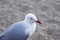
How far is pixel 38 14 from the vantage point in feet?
14.0

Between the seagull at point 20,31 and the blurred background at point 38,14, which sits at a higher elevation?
the blurred background at point 38,14

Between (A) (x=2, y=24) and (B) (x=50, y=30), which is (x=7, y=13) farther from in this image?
(B) (x=50, y=30)

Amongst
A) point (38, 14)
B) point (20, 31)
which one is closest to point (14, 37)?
point (20, 31)

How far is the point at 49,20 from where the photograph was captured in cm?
408

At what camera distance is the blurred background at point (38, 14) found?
3693 millimetres

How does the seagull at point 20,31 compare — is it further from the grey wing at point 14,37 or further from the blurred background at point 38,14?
the blurred background at point 38,14

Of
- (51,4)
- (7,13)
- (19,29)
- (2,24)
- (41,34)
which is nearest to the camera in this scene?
(19,29)

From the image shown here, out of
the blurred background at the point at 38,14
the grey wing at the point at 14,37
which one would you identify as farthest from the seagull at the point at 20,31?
the blurred background at the point at 38,14

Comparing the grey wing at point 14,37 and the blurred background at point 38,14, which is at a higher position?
the blurred background at point 38,14

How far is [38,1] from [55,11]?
1.78ft

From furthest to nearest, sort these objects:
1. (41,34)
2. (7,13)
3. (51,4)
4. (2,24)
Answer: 1. (51,4)
2. (7,13)
3. (2,24)
4. (41,34)

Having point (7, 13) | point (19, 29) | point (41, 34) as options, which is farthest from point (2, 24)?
point (19, 29)

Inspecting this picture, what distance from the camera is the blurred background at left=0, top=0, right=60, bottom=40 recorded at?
Result: 3.69 meters

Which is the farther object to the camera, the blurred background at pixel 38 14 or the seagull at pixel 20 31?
the blurred background at pixel 38 14
